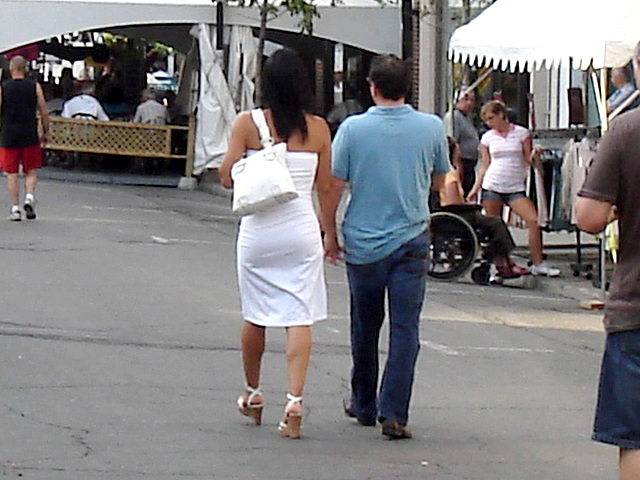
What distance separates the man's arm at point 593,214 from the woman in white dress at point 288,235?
7.83 ft

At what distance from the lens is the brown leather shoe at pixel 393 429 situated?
720cm

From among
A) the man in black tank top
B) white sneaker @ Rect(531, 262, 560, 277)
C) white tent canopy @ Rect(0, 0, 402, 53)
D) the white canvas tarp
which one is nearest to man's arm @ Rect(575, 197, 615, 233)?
white sneaker @ Rect(531, 262, 560, 277)

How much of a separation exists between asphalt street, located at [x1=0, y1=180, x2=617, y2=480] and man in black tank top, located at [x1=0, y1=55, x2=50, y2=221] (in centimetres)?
190

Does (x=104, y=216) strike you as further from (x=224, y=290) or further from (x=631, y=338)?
(x=631, y=338)

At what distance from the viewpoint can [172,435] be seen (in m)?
7.09

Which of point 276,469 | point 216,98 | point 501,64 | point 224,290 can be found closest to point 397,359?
point 276,469

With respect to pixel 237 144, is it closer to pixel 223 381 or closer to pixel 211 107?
pixel 223 381

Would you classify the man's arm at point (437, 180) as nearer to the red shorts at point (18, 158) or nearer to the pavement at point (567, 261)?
the pavement at point (567, 261)

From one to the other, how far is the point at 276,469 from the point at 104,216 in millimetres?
11821

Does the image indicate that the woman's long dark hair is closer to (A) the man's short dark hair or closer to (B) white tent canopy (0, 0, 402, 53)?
(A) the man's short dark hair

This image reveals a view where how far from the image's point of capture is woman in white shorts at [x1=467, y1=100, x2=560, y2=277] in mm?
13906

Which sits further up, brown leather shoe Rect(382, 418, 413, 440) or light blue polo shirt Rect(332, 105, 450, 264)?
light blue polo shirt Rect(332, 105, 450, 264)

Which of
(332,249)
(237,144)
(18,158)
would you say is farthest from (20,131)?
(237,144)

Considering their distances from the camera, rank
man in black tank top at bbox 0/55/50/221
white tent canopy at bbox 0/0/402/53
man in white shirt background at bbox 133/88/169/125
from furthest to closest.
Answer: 1. man in white shirt background at bbox 133/88/169/125
2. white tent canopy at bbox 0/0/402/53
3. man in black tank top at bbox 0/55/50/221
